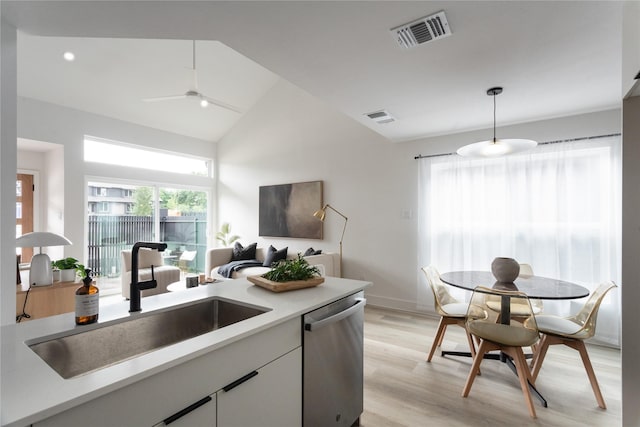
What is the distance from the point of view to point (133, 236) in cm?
573

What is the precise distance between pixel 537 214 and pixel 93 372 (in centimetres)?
417

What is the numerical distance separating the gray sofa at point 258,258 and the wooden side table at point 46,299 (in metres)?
1.99

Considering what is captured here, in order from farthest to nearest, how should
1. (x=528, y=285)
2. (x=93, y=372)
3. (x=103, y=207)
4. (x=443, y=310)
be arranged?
(x=103, y=207) < (x=443, y=310) < (x=528, y=285) < (x=93, y=372)

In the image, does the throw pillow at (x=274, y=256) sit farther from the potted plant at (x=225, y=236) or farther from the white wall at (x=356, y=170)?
the potted plant at (x=225, y=236)

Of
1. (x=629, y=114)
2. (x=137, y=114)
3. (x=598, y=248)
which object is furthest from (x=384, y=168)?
(x=137, y=114)

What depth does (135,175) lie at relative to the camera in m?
5.65

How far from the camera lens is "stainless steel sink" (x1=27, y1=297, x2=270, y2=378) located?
1117 millimetres

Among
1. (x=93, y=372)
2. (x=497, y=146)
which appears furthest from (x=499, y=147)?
(x=93, y=372)

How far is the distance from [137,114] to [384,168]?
4473mm

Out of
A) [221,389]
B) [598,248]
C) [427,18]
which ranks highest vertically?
[427,18]

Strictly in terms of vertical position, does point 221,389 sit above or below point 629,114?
below

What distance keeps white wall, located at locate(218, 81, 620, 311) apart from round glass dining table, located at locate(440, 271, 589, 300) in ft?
4.89

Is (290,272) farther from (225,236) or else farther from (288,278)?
(225,236)

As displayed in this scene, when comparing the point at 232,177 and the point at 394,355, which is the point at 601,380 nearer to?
the point at 394,355
